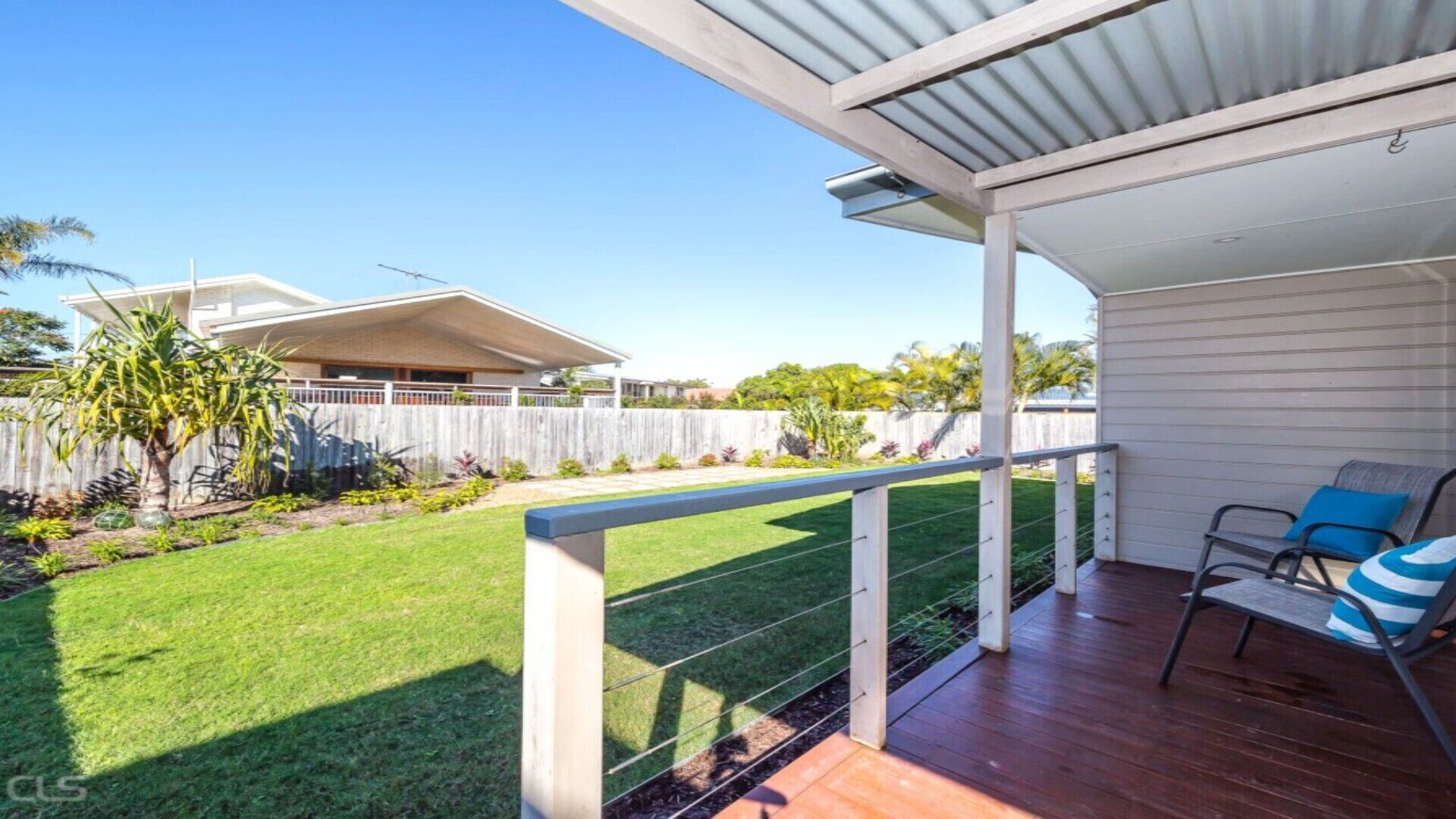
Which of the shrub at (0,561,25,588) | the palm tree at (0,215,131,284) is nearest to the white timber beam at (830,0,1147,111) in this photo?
the shrub at (0,561,25,588)

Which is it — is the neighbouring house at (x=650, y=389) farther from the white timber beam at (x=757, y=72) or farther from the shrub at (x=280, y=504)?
the white timber beam at (x=757, y=72)

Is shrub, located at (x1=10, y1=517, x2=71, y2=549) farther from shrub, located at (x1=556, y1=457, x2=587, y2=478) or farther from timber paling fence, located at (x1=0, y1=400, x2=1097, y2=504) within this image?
shrub, located at (x1=556, y1=457, x2=587, y2=478)

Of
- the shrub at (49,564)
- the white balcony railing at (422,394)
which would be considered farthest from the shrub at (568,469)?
the shrub at (49,564)

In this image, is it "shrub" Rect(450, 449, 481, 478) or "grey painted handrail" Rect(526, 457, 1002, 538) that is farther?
"shrub" Rect(450, 449, 481, 478)

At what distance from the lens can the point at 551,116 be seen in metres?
11.2

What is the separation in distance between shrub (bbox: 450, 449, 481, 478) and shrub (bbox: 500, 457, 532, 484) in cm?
46

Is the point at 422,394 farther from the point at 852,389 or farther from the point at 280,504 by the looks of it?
the point at 852,389

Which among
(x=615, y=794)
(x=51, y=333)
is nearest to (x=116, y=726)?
(x=615, y=794)

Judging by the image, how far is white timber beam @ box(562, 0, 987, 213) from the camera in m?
1.42

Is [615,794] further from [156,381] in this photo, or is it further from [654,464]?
[654,464]

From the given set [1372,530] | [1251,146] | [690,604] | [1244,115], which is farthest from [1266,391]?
[690,604]

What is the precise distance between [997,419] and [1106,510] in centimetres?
245

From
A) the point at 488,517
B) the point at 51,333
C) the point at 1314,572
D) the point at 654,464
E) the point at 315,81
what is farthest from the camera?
the point at 51,333

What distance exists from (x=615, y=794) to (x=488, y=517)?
5238mm
